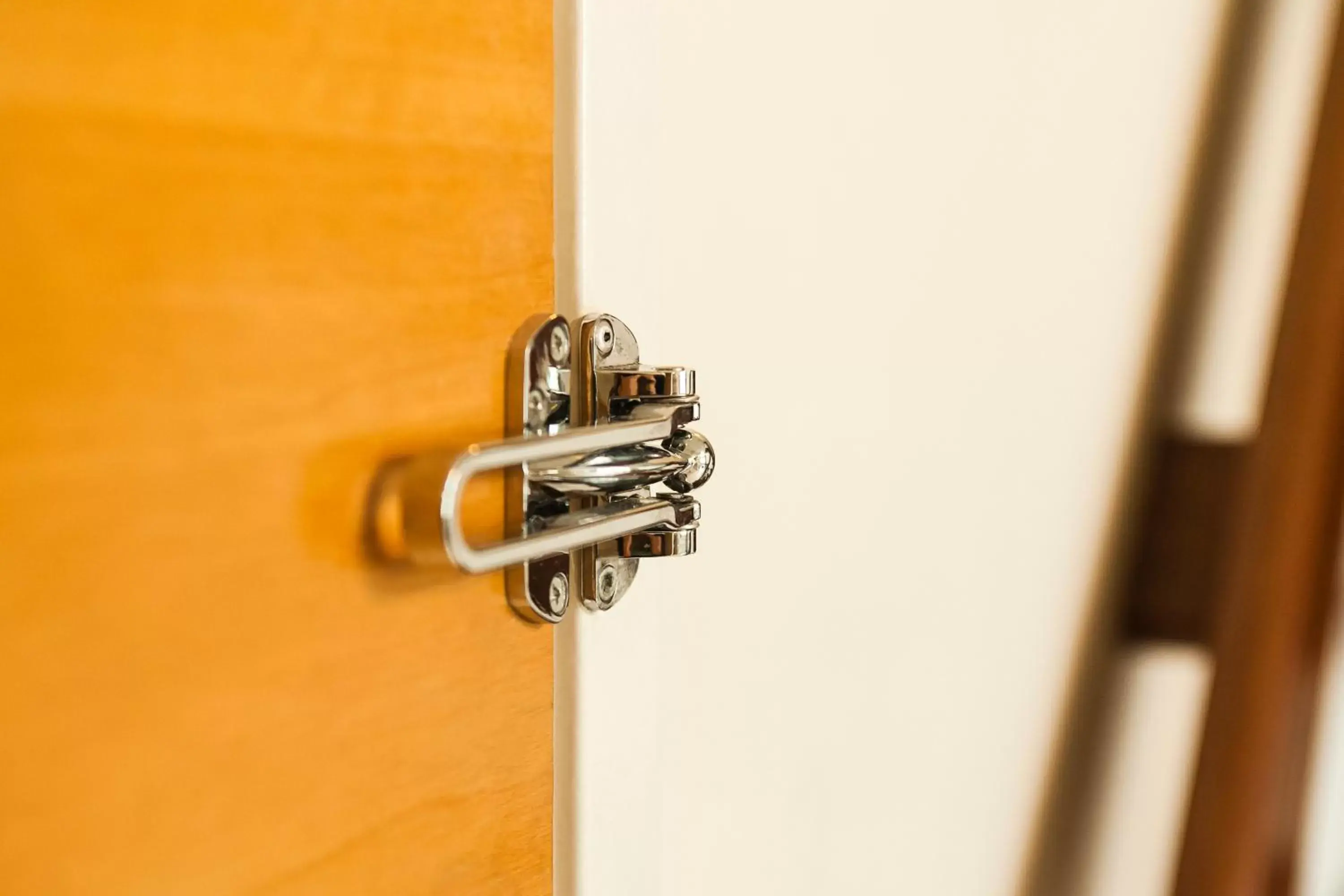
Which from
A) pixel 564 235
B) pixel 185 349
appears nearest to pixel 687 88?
pixel 564 235

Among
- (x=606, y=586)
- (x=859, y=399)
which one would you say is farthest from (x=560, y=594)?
(x=859, y=399)

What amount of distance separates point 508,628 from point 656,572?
0.24 feet

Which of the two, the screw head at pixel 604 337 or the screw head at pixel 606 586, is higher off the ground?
the screw head at pixel 604 337

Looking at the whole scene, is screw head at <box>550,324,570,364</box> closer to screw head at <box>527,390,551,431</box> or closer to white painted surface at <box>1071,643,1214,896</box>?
screw head at <box>527,390,551,431</box>

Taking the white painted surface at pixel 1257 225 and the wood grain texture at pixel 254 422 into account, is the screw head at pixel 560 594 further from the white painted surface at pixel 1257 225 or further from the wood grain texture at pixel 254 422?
the white painted surface at pixel 1257 225

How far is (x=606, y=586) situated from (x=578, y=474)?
4 cm

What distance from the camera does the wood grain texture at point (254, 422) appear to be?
21 cm

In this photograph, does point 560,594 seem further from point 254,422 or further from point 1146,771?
point 1146,771

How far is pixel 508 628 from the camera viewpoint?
1.01ft

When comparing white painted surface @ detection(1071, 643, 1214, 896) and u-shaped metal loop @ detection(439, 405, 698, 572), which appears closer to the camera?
u-shaped metal loop @ detection(439, 405, 698, 572)

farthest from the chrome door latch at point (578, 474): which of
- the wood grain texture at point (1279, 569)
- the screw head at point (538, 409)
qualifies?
the wood grain texture at point (1279, 569)

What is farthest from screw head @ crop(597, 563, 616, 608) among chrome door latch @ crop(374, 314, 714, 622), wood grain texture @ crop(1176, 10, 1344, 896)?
wood grain texture @ crop(1176, 10, 1344, 896)

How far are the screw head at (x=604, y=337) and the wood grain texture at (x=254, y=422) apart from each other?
2 cm

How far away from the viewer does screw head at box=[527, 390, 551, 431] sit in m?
0.30
